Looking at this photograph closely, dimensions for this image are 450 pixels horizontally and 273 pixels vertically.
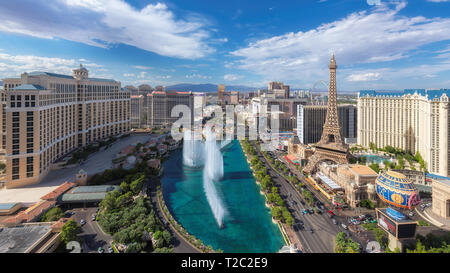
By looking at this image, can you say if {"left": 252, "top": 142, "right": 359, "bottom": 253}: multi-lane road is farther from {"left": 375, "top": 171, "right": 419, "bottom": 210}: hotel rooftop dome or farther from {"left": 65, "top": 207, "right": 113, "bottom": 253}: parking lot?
{"left": 65, "top": 207, "right": 113, "bottom": 253}: parking lot

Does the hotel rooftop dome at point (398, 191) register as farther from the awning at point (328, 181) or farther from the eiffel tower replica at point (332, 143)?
the eiffel tower replica at point (332, 143)

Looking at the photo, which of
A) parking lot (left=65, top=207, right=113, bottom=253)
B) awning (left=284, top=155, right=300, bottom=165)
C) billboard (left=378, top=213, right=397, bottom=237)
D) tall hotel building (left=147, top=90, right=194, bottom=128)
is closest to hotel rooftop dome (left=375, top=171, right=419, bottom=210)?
billboard (left=378, top=213, right=397, bottom=237)

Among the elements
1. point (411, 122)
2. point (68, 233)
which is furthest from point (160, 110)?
point (411, 122)

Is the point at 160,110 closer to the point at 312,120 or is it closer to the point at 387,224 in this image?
the point at 312,120

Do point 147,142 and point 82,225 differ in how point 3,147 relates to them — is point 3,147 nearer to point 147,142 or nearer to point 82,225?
point 147,142

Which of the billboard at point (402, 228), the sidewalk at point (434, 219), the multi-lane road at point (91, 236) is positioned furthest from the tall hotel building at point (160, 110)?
the billboard at point (402, 228)
